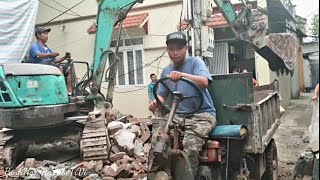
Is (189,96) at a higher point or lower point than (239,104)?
higher

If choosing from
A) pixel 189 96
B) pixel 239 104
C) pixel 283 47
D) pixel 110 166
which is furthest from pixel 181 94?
pixel 283 47

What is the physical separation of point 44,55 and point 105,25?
51.5 inches

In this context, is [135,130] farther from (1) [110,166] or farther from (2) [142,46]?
(2) [142,46]

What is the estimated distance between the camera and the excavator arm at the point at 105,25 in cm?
711

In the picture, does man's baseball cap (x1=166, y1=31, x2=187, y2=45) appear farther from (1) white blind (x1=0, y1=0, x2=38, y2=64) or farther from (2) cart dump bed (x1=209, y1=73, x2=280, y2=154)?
(1) white blind (x1=0, y1=0, x2=38, y2=64)

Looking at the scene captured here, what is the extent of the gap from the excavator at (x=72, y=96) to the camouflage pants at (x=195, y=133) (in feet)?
10.1

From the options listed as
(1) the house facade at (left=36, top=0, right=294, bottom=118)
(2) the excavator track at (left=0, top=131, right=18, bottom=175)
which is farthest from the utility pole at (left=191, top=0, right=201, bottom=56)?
(1) the house facade at (left=36, top=0, right=294, bottom=118)

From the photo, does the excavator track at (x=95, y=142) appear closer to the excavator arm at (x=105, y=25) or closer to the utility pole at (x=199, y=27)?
the excavator arm at (x=105, y=25)

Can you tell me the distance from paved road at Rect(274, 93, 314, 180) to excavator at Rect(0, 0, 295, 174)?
180cm

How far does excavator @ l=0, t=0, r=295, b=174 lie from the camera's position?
655 centimetres

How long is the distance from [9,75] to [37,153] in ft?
7.19

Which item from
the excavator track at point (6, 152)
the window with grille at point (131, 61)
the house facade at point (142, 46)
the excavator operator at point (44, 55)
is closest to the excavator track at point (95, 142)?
the excavator operator at point (44, 55)

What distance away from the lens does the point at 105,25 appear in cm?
718

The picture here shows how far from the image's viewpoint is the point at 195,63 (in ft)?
13.3
